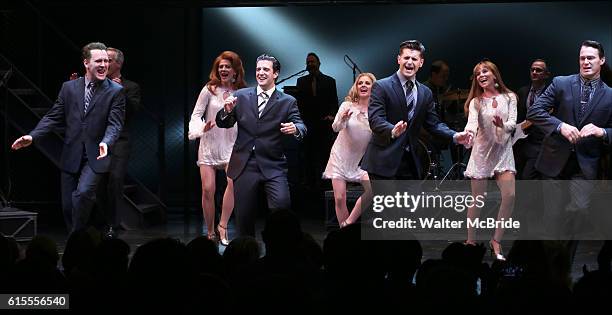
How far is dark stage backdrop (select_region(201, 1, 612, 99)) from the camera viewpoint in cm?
1356

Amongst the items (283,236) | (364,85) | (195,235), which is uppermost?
(364,85)

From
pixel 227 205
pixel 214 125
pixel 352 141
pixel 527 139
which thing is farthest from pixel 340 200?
pixel 527 139

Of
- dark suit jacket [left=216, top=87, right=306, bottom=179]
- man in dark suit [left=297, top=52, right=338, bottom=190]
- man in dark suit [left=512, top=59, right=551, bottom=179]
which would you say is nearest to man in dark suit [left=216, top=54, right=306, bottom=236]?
dark suit jacket [left=216, top=87, right=306, bottom=179]

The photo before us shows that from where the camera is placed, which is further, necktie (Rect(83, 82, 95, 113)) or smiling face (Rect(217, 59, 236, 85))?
smiling face (Rect(217, 59, 236, 85))

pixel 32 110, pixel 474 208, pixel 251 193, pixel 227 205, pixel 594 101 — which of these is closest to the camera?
pixel 594 101

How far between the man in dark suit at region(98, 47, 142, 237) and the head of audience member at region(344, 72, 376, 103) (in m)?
2.02

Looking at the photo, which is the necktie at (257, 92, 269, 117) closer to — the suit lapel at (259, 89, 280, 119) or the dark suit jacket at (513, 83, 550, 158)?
the suit lapel at (259, 89, 280, 119)

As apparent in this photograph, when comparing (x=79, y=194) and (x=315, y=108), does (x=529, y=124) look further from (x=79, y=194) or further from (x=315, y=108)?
(x=79, y=194)

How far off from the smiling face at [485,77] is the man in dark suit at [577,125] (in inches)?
46.3

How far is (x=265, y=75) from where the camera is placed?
8.12 metres

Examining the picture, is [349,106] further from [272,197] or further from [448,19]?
[448,19]

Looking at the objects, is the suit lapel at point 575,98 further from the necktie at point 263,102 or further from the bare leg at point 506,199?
the necktie at point 263,102

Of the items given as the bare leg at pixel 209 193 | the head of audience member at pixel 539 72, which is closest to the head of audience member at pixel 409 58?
the bare leg at pixel 209 193

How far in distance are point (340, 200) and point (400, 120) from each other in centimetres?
182
